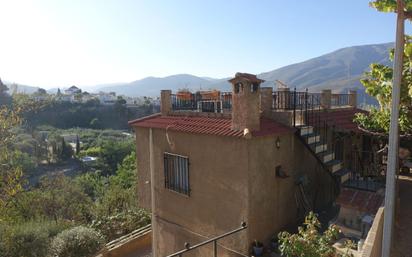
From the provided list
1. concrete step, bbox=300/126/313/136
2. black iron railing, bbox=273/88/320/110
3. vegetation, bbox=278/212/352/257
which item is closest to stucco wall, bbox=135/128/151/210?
black iron railing, bbox=273/88/320/110

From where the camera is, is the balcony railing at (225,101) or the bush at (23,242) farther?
the bush at (23,242)

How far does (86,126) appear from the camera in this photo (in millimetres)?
92750

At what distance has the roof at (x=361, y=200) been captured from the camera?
7.30m

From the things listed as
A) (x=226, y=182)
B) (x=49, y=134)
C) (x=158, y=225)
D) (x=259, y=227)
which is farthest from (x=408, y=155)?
(x=49, y=134)

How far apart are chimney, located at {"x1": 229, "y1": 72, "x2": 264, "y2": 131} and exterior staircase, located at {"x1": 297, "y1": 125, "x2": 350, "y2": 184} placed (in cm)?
195

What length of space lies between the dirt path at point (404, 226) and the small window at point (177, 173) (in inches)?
217

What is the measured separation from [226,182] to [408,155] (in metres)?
5.09

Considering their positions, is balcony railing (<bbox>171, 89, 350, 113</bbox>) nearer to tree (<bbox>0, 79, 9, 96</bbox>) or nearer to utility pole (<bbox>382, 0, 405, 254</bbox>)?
utility pole (<bbox>382, 0, 405, 254</bbox>)

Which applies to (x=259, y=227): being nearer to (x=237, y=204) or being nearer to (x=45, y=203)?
(x=237, y=204)

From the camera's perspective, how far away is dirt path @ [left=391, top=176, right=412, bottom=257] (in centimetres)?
626

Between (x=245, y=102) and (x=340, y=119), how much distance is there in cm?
603

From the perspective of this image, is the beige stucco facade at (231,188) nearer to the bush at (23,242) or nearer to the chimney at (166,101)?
the chimney at (166,101)

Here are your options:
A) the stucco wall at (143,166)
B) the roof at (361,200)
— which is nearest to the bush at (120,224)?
the stucco wall at (143,166)

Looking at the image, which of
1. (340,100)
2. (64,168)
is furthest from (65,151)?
(340,100)
